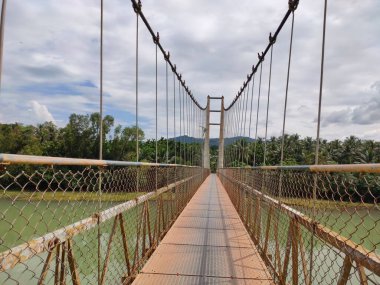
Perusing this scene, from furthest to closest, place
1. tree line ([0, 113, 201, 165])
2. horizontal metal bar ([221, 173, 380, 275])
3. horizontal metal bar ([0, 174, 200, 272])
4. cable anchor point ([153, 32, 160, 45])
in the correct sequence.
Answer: tree line ([0, 113, 201, 165]) < cable anchor point ([153, 32, 160, 45]) < horizontal metal bar ([221, 173, 380, 275]) < horizontal metal bar ([0, 174, 200, 272])

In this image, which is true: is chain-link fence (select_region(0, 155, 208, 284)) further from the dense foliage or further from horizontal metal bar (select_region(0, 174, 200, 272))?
the dense foliage

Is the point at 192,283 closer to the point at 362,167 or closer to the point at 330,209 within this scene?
the point at 330,209

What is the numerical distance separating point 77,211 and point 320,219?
0.99 metres

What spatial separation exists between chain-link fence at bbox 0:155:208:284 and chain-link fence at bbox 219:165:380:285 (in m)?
0.81

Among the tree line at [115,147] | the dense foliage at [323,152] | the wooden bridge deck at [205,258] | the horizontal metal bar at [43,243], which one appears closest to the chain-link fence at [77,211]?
the horizontal metal bar at [43,243]

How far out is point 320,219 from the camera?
4.92 ft

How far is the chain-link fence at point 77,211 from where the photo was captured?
36.4 inches

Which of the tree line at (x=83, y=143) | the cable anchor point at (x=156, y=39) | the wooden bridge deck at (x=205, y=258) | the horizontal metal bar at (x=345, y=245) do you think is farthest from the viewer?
the tree line at (x=83, y=143)

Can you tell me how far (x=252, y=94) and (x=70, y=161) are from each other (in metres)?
7.27

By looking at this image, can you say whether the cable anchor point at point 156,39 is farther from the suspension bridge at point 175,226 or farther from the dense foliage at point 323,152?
the dense foliage at point 323,152

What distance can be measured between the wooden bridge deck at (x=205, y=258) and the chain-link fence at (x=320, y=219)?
0.14 meters

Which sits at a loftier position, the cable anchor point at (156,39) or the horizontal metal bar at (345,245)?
the cable anchor point at (156,39)

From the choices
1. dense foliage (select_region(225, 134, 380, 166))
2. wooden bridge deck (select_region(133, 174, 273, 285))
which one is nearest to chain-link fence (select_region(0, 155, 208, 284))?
wooden bridge deck (select_region(133, 174, 273, 285))

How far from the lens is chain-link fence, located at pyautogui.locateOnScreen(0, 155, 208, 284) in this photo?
92cm
